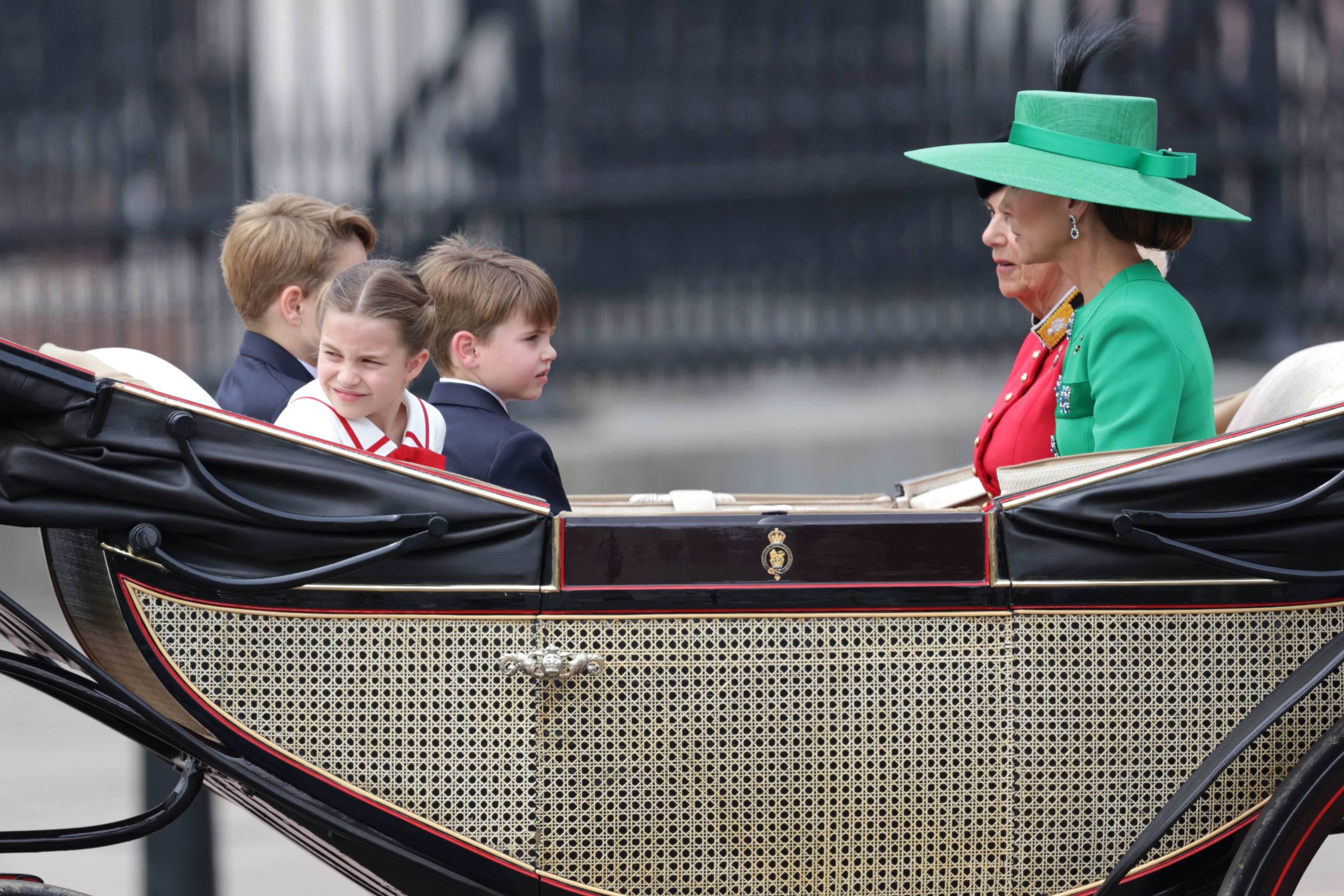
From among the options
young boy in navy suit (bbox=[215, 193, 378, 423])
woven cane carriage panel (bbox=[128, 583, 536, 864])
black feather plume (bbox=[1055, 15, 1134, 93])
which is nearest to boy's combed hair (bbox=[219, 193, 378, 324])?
young boy in navy suit (bbox=[215, 193, 378, 423])

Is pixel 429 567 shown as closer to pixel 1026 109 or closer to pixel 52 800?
pixel 1026 109

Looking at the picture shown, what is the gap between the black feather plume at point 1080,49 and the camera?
255cm

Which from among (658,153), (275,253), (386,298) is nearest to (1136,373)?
(386,298)

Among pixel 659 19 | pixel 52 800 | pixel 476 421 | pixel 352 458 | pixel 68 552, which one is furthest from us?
pixel 659 19

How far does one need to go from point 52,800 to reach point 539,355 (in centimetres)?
247

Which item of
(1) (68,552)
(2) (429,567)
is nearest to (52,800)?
(1) (68,552)

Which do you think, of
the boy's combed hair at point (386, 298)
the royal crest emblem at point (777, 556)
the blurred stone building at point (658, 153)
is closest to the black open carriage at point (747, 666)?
the royal crest emblem at point (777, 556)

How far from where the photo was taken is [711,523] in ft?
6.59

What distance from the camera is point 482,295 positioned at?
2.48 metres

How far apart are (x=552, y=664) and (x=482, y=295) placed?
772 mm

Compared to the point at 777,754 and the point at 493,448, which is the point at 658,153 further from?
the point at 777,754

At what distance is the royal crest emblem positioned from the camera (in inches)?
78.7

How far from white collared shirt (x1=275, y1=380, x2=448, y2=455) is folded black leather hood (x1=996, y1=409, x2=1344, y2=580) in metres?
0.97

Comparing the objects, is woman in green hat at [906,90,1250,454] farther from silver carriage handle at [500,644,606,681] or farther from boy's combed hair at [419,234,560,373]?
silver carriage handle at [500,644,606,681]
